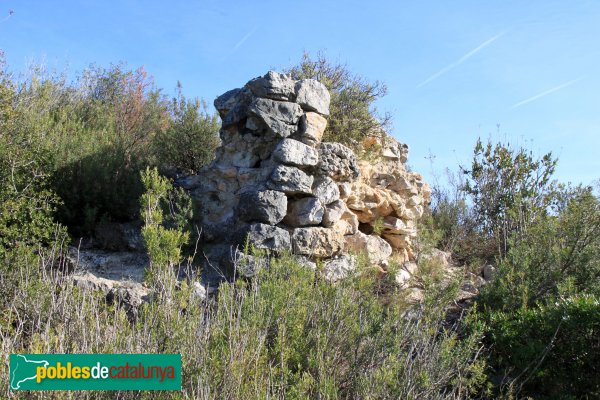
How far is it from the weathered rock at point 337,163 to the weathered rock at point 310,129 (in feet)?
0.54

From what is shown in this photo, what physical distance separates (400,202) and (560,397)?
4.88 m

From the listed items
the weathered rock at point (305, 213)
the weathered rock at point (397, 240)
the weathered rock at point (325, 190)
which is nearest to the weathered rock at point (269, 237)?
the weathered rock at point (305, 213)

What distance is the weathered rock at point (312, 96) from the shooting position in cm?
832

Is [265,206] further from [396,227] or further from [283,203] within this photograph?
[396,227]

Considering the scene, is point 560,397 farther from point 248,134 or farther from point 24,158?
point 24,158

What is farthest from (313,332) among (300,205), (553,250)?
(553,250)

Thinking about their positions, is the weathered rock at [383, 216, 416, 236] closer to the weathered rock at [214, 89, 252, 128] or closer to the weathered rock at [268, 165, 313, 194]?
the weathered rock at [268, 165, 313, 194]

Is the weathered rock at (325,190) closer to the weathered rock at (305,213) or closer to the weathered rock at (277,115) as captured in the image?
the weathered rock at (305,213)

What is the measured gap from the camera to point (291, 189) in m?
7.66

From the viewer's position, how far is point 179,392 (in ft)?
10.6

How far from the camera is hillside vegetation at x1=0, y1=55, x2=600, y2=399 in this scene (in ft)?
12.1

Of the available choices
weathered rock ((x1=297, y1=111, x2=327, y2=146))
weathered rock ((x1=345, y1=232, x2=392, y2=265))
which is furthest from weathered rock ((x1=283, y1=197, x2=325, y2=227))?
weathered rock ((x1=297, y1=111, x2=327, y2=146))

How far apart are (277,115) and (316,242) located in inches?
80.2

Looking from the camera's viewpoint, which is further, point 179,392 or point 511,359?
point 511,359
